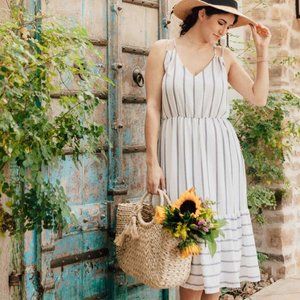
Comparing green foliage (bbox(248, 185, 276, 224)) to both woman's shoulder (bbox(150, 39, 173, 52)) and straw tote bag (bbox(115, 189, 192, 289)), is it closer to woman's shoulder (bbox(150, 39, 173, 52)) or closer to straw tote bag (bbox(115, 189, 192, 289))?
straw tote bag (bbox(115, 189, 192, 289))

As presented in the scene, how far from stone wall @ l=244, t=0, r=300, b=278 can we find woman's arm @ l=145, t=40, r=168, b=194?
2208 mm

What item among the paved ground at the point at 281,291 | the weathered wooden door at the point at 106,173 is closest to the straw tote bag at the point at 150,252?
the weathered wooden door at the point at 106,173

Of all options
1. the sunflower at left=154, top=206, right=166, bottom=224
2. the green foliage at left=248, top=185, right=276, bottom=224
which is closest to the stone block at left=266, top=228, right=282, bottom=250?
the green foliage at left=248, top=185, right=276, bottom=224

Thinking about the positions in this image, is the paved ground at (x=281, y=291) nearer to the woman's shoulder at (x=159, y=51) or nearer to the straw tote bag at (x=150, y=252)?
the straw tote bag at (x=150, y=252)

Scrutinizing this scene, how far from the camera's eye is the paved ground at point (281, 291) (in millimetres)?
5102

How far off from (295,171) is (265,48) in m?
2.20

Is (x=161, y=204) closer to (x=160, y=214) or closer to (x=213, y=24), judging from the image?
(x=160, y=214)

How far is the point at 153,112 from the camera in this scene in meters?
3.74

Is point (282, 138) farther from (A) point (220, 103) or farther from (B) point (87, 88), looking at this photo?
(B) point (87, 88)

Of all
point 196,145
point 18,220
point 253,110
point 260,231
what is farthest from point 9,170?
point 260,231

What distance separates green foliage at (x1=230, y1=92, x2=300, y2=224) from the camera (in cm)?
535

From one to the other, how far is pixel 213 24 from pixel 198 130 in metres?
0.61

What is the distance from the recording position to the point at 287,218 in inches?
229

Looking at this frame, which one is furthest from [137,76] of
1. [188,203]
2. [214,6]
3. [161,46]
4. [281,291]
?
[281,291]
